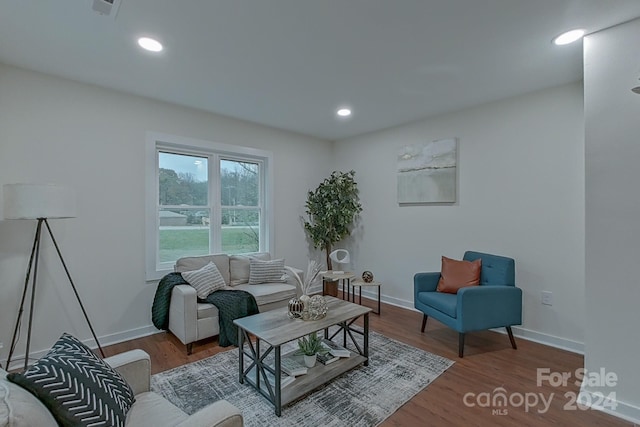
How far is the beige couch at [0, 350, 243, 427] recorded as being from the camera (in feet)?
2.84

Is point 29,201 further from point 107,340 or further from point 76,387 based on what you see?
point 76,387

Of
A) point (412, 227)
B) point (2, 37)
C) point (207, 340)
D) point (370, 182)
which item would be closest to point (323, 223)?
point (370, 182)

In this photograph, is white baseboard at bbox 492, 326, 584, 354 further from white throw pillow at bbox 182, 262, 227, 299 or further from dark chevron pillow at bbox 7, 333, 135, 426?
dark chevron pillow at bbox 7, 333, 135, 426

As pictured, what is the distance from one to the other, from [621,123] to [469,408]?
2.14 meters

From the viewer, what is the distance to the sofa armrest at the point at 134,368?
150 centimetres

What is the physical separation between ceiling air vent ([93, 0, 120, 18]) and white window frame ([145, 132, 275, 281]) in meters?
1.64

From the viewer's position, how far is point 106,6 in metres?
1.79

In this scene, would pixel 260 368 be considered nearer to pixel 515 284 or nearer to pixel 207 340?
pixel 207 340

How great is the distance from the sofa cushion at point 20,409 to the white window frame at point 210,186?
8.28 ft

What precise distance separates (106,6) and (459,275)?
3.62 m

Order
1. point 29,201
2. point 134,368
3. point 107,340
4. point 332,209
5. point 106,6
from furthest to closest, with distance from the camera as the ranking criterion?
1. point 332,209
2. point 107,340
3. point 29,201
4. point 106,6
5. point 134,368

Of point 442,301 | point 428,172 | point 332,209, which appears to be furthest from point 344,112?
point 442,301

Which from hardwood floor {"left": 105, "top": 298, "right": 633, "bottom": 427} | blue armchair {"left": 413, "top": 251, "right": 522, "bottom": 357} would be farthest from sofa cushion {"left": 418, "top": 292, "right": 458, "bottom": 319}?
hardwood floor {"left": 105, "top": 298, "right": 633, "bottom": 427}

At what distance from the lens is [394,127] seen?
441 cm
